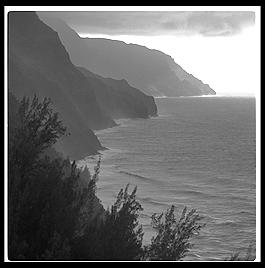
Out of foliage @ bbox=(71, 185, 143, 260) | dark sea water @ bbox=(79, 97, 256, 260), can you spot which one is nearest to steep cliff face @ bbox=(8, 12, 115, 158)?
dark sea water @ bbox=(79, 97, 256, 260)

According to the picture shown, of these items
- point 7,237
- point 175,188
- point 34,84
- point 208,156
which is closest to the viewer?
point 7,237

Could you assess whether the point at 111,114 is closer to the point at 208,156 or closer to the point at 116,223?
the point at 208,156

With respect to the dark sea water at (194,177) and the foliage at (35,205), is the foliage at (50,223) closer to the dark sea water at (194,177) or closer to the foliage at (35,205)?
the foliage at (35,205)

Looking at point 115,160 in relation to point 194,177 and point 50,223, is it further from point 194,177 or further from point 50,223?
point 50,223

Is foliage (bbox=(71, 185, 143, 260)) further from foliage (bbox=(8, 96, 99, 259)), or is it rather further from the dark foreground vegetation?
foliage (bbox=(8, 96, 99, 259))

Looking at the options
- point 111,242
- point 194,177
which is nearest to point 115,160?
point 194,177

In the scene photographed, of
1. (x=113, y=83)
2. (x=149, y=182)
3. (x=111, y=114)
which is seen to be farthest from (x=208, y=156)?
(x=113, y=83)
